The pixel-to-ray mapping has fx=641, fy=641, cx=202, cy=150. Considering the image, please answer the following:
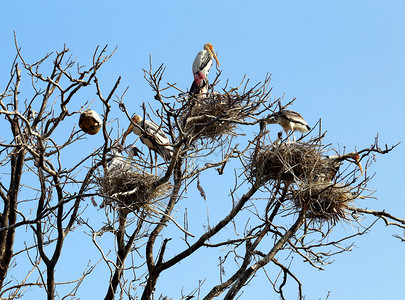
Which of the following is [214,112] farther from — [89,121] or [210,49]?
[210,49]

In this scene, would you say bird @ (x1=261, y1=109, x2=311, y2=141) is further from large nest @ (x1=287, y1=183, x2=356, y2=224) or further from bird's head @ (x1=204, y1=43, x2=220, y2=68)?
bird's head @ (x1=204, y1=43, x2=220, y2=68)

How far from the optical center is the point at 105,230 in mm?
6809

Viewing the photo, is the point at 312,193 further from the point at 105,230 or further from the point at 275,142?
the point at 105,230

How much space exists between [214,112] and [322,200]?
5.68 ft

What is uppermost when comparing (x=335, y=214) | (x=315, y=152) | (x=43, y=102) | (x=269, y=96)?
(x=43, y=102)

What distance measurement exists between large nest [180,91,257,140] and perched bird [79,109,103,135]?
109 cm

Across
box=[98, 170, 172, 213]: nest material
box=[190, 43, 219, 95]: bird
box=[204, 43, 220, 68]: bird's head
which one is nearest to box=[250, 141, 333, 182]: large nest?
box=[98, 170, 172, 213]: nest material

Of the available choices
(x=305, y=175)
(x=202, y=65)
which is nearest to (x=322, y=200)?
(x=305, y=175)

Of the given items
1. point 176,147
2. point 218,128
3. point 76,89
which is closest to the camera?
point 76,89

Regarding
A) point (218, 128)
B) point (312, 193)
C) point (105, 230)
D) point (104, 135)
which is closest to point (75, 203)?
point (105, 230)

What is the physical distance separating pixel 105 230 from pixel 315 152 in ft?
8.05

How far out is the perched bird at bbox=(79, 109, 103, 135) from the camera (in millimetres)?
6342

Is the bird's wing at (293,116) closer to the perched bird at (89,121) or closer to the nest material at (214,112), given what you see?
the nest material at (214,112)

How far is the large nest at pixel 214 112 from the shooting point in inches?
285
